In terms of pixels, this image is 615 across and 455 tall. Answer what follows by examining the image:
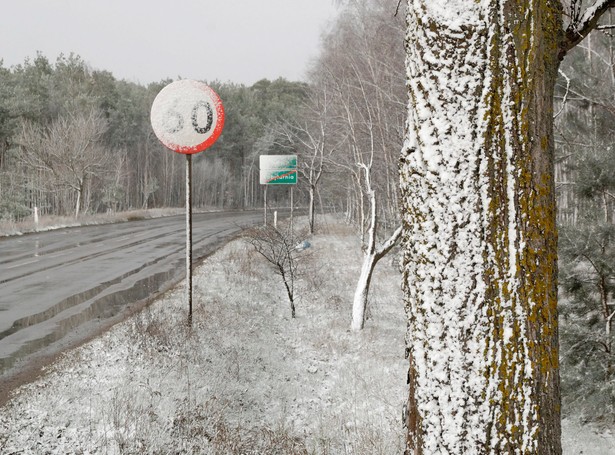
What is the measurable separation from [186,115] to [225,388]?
12.0 ft

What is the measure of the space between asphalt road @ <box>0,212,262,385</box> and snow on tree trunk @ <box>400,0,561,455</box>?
5390 millimetres

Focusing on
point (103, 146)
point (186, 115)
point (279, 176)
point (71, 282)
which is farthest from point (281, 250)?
point (103, 146)

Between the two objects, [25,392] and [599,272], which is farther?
[599,272]

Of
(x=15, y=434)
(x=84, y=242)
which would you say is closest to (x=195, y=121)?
(x=15, y=434)

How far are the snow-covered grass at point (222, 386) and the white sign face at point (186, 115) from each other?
2593 millimetres

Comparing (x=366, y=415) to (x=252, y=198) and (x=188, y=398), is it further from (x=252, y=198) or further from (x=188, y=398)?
(x=252, y=198)

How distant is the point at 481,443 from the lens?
1.75m

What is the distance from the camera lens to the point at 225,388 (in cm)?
612

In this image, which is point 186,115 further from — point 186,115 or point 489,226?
point 489,226

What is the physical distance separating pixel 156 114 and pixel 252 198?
56.9 m

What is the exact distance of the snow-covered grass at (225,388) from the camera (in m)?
4.45

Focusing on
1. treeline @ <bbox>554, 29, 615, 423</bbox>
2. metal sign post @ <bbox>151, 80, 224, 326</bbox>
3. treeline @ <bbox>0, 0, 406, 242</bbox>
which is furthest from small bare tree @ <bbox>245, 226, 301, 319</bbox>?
treeline @ <bbox>554, 29, 615, 423</bbox>

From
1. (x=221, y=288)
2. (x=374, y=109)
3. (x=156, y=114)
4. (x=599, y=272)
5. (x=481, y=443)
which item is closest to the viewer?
(x=481, y=443)

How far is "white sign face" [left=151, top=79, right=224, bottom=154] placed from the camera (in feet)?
22.6
